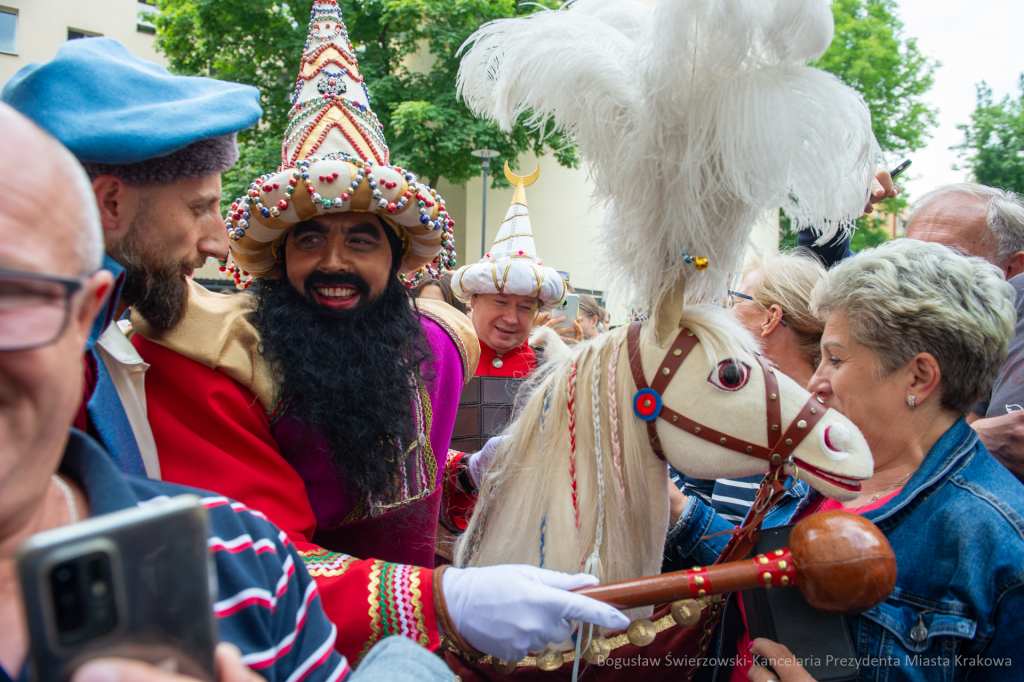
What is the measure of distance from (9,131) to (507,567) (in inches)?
43.2

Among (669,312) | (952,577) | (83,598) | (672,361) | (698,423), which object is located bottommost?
(952,577)

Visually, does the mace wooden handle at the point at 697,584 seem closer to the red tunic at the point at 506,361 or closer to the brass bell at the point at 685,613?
the brass bell at the point at 685,613

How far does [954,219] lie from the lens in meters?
2.80

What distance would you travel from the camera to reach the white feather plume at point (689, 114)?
122 centimetres

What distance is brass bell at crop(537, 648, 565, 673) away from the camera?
1446 mm

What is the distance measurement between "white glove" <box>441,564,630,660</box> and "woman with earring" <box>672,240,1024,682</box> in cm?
50

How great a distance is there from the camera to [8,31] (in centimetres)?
1473

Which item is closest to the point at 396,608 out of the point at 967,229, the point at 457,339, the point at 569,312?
the point at 457,339

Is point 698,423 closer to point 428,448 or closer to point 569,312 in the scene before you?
point 428,448

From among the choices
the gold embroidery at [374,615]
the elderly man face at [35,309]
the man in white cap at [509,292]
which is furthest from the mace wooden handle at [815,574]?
the man in white cap at [509,292]

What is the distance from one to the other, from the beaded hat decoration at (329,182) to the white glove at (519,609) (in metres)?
1.18

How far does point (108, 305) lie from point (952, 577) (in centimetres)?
195

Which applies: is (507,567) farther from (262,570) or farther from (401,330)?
(401,330)

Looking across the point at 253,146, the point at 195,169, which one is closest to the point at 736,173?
the point at 195,169
